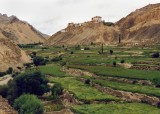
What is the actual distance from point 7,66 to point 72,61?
1457 cm

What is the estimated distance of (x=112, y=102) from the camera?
61469 mm

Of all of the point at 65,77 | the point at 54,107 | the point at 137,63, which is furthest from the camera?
the point at 137,63

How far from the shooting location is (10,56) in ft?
372

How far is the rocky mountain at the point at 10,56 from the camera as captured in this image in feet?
353

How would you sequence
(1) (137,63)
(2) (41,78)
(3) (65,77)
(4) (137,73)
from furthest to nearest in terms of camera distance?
(1) (137,63) → (3) (65,77) → (4) (137,73) → (2) (41,78)

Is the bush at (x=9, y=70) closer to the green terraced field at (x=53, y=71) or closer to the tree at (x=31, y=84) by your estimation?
the green terraced field at (x=53, y=71)

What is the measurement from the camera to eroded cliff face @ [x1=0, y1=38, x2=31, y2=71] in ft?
353

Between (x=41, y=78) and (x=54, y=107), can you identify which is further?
(x=41, y=78)

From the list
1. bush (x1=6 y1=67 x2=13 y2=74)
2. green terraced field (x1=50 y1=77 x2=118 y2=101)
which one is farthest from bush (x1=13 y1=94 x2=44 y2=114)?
bush (x1=6 y1=67 x2=13 y2=74)

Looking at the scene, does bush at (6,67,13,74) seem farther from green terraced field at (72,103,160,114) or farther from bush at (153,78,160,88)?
green terraced field at (72,103,160,114)

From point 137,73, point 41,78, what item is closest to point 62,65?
point 137,73

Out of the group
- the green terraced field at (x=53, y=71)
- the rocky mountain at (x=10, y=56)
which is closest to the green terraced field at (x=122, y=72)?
the green terraced field at (x=53, y=71)

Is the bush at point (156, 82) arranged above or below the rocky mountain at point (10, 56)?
below

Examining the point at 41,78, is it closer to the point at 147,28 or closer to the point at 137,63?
the point at 137,63
